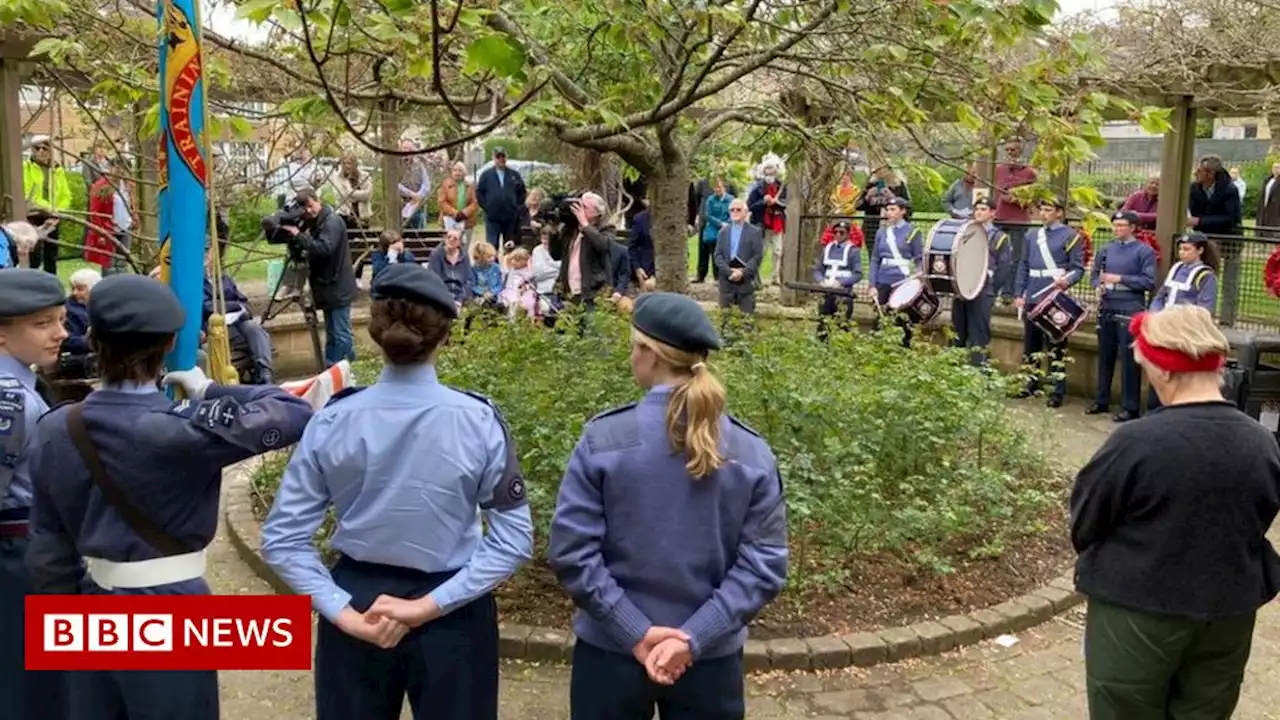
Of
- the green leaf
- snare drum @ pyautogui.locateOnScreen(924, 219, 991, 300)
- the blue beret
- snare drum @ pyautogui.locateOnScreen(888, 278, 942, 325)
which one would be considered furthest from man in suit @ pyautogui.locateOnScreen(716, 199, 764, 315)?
the green leaf

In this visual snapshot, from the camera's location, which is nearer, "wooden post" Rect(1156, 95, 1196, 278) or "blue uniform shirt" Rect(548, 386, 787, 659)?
"blue uniform shirt" Rect(548, 386, 787, 659)

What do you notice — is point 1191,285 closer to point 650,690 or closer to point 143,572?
point 650,690

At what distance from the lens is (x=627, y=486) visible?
2.87m

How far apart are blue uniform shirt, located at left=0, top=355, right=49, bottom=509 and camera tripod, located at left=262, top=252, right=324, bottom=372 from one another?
25.0ft

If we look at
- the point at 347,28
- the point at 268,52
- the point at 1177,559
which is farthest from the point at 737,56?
the point at 1177,559

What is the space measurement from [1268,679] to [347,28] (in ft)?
15.9

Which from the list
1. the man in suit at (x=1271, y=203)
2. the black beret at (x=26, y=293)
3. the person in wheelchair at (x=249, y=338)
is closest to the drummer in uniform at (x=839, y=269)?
the person in wheelchair at (x=249, y=338)

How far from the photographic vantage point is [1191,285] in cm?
955

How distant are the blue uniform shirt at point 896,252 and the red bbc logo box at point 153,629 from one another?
9.39m

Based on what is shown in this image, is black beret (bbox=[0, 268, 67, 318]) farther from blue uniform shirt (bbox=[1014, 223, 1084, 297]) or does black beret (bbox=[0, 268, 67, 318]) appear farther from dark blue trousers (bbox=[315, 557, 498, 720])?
blue uniform shirt (bbox=[1014, 223, 1084, 297])

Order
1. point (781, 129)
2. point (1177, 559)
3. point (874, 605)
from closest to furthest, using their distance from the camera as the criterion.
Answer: point (1177, 559) < point (874, 605) < point (781, 129)

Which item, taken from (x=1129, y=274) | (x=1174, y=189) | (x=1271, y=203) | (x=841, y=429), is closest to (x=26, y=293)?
(x=841, y=429)

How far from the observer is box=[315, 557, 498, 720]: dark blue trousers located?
2951 mm

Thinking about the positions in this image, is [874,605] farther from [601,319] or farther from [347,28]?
[347,28]
